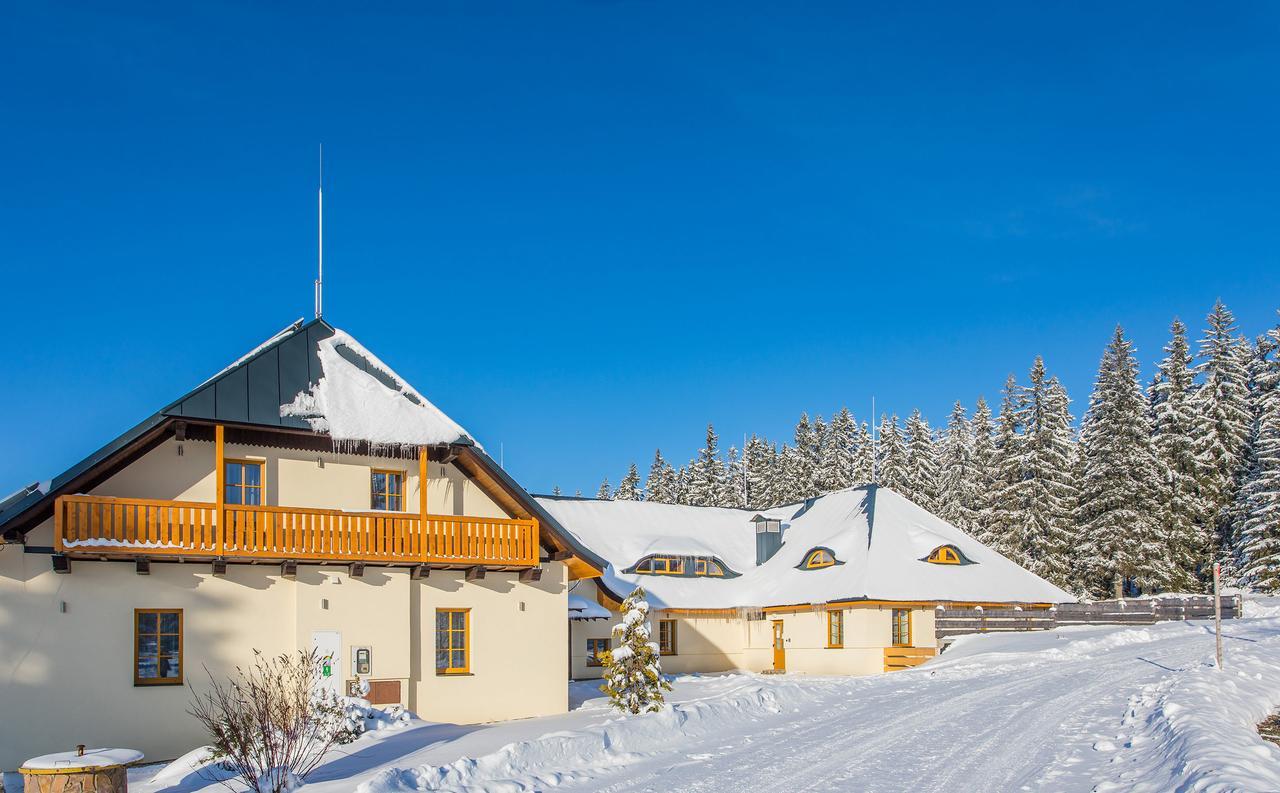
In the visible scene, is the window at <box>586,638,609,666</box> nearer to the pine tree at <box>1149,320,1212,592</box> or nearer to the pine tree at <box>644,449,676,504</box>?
the pine tree at <box>1149,320,1212,592</box>

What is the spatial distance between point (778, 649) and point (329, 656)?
18.8m

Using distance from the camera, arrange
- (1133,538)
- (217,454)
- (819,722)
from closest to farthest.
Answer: (819,722)
(217,454)
(1133,538)

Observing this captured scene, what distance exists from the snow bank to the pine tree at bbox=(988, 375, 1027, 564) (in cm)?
3253

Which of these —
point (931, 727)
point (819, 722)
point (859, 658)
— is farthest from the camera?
point (859, 658)

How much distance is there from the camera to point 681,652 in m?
34.1

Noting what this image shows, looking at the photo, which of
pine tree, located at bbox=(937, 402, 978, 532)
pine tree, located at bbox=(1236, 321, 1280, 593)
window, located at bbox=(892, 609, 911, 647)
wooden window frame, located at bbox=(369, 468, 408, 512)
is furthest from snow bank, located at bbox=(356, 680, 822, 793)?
pine tree, located at bbox=(937, 402, 978, 532)

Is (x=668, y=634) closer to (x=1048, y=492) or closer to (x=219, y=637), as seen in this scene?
(x=219, y=637)

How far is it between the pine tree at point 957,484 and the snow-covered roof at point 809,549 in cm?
1639

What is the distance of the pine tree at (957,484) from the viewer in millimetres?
53263

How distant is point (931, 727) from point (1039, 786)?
482cm

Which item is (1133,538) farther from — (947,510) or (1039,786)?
(1039,786)

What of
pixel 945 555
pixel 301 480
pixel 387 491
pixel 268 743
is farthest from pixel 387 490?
pixel 945 555

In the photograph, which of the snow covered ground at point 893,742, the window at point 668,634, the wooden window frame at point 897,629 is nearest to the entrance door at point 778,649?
the window at point 668,634

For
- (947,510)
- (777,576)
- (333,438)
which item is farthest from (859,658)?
(947,510)
